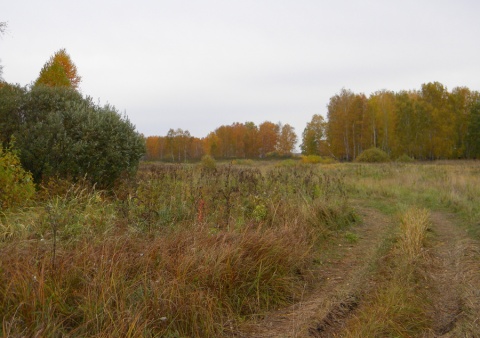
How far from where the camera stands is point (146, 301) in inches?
160

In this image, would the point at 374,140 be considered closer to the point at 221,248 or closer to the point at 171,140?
the point at 171,140

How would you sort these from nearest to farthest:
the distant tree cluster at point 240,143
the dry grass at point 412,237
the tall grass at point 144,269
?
the tall grass at point 144,269 < the dry grass at point 412,237 < the distant tree cluster at point 240,143

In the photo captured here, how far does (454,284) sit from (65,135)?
8481mm

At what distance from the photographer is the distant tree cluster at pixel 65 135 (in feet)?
31.7

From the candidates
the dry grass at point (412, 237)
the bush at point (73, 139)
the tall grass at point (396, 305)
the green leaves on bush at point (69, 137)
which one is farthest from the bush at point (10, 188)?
the dry grass at point (412, 237)

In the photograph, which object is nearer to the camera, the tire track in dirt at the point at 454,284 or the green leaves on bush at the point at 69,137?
the tire track in dirt at the point at 454,284

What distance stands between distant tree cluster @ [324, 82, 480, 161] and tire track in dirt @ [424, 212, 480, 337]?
4326 cm

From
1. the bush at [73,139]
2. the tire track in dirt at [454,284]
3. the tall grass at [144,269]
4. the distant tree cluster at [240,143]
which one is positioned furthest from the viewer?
the distant tree cluster at [240,143]

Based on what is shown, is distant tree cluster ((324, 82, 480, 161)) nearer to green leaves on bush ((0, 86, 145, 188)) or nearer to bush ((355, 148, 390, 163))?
bush ((355, 148, 390, 163))

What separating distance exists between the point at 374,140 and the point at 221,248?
47938 mm

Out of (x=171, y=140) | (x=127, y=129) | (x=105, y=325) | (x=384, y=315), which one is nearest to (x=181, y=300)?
(x=105, y=325)

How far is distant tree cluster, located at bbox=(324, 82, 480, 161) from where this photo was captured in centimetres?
4856

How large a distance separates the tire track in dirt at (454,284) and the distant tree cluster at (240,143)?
63706 millimetres

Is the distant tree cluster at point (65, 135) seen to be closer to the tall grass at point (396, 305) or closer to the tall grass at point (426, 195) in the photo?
the tall grass at point (396, 305)
